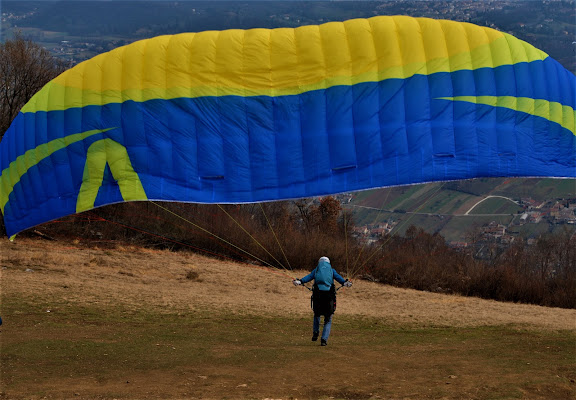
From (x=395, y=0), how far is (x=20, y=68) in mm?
81745

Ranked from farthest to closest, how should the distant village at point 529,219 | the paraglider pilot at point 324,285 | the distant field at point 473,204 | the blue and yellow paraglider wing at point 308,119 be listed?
the distant field at point 473,204, the distant village at point 529,219, the blue and yellow paraglider wing at point 308,119, the paraglider pilot at point 324,285

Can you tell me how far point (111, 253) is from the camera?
2928cm

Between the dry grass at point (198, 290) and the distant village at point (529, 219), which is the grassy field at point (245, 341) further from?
the distant village at point (529, 219)

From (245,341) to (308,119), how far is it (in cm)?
497

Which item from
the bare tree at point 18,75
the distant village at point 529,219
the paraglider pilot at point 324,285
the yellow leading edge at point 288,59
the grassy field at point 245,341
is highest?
the bare tree at point 18,75

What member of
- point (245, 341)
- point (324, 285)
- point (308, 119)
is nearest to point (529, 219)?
point (245, 341)

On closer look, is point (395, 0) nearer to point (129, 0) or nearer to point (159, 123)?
point (129, 0)

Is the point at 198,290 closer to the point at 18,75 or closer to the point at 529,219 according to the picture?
the point at 18,75

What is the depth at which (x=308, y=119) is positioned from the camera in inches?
497

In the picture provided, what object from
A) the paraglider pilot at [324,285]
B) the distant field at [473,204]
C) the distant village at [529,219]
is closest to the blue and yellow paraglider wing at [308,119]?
the paraglider pilot at [324,285]

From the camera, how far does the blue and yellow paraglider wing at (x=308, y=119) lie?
12617 mm

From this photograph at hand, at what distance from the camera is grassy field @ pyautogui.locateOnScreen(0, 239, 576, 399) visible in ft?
33.3

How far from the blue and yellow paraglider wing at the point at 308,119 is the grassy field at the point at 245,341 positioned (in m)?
2.85

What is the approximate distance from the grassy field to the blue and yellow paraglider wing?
9.36ft
